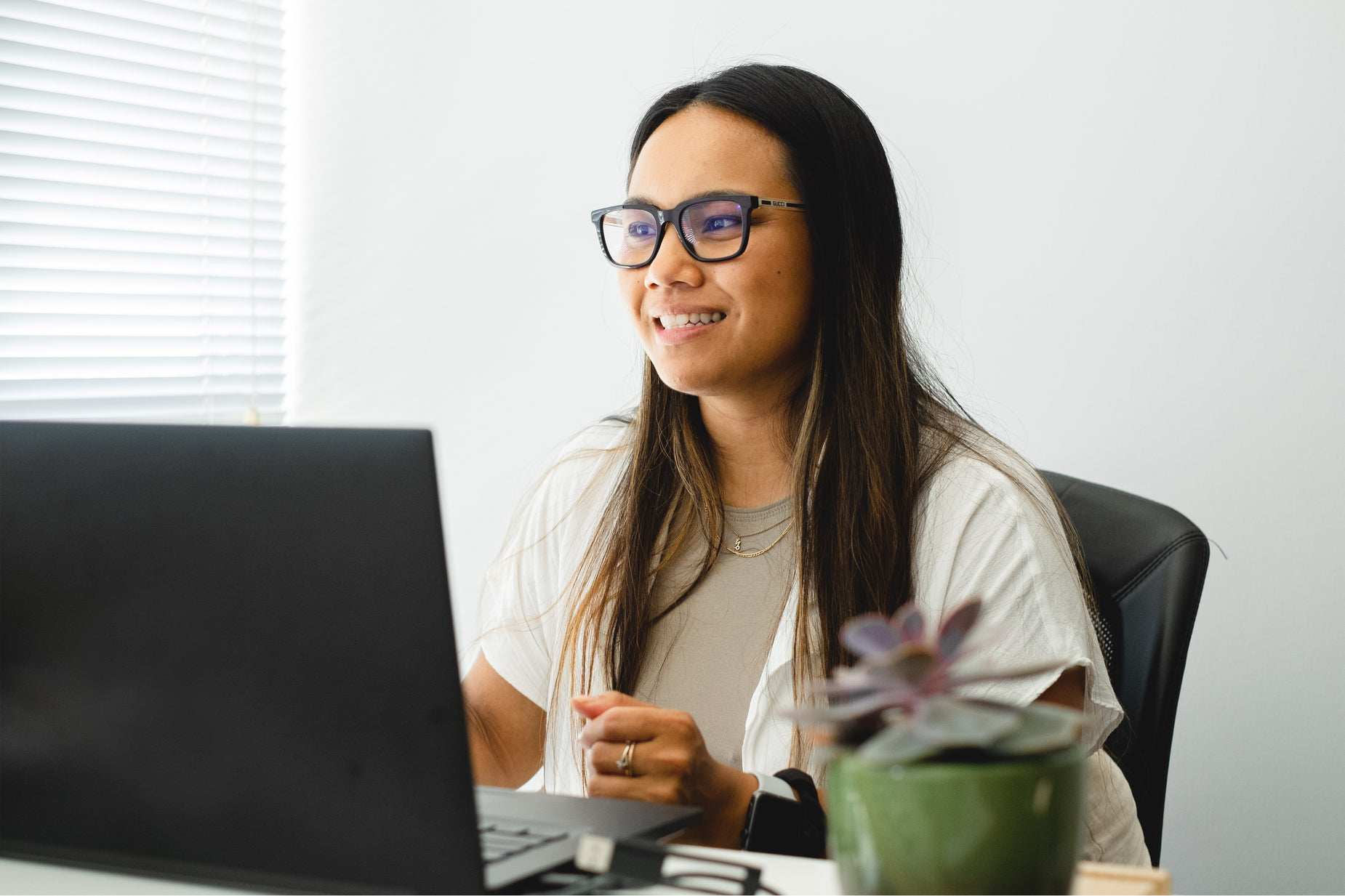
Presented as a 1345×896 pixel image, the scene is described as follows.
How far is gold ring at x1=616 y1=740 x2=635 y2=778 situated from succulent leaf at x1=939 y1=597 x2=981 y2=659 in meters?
0.43

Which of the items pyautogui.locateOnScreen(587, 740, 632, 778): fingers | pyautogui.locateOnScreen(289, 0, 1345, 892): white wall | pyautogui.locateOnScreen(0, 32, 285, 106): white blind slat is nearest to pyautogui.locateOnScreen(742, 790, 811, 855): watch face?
pyautogui.locateOnScreen(587, 740, 632, 778): fingers

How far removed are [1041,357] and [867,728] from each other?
58.0 inches

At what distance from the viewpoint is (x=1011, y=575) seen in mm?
1221

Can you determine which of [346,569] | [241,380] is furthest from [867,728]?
[241,380]

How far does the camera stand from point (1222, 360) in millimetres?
1751

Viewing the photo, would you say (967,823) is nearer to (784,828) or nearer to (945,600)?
(784,828)

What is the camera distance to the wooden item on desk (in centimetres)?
66

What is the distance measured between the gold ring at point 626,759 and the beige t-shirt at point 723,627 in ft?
→ 1.33

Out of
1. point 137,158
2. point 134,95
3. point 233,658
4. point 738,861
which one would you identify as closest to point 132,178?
point 137,158

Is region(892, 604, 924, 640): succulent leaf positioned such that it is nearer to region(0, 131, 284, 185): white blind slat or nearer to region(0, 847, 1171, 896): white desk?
region(0, 847, 1171, 896): white desk

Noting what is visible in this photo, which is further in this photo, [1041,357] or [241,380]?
[241,380]

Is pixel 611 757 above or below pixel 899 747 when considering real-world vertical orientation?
below

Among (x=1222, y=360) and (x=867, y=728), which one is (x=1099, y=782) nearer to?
(x=867, y=728)

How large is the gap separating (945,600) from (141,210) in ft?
5.71
